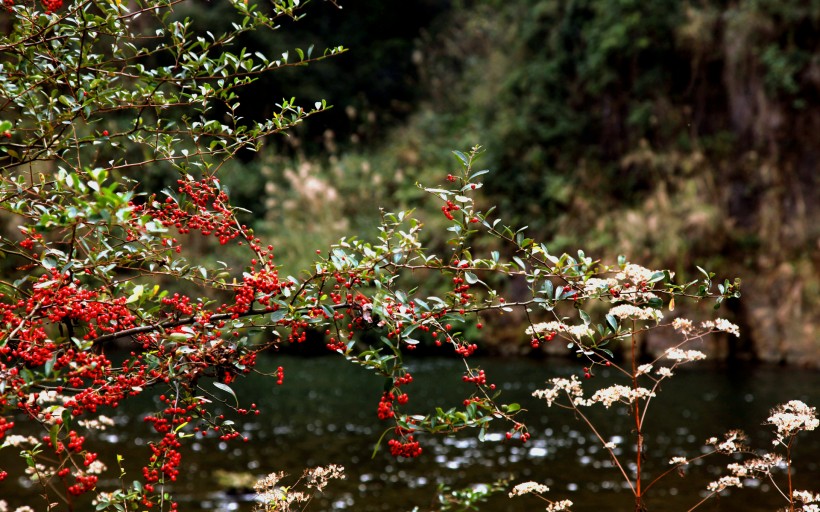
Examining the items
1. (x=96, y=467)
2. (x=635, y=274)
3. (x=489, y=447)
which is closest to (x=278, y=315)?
(x=635, y=274)

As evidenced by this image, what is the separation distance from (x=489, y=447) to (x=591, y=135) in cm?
976

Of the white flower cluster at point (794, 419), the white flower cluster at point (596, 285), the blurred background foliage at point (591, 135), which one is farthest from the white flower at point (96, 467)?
the blurred background foliage at point (591, 135)

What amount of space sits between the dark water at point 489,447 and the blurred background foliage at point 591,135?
2.36 meters

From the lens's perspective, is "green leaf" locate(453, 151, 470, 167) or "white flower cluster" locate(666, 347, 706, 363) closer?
"green leaf" locate(453, 151, 470, 167)

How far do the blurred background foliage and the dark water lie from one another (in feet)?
7.76

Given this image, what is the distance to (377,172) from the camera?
61.3 ft

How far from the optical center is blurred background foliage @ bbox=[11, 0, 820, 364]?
1288 centimetres

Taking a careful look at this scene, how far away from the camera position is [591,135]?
16391 mm

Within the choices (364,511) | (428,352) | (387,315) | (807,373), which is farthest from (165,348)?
(428,352)

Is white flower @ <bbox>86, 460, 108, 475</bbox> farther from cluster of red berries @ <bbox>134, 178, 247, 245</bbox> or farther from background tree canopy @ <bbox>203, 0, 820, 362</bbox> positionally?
background tree canopy @ <bbox>203, 0, 820, 362</bbox>

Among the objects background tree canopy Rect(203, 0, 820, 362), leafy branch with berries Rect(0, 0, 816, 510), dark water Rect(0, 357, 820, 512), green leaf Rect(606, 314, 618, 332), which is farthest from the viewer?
background tree canopy Rect(203, 0, 820, 362)

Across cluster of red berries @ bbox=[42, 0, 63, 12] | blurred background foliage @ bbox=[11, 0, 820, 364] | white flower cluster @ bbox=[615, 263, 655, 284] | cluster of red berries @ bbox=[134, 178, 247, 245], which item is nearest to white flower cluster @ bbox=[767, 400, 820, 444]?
white flower cluster @ bbox=[615, 263, 655, 284]

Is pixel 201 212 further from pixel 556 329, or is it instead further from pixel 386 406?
pixel 556 329

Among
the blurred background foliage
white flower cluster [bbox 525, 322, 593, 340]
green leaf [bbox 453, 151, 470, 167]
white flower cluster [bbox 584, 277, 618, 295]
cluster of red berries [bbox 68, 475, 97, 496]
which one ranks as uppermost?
green leaf [bbox 453, 151, 470, 167]
